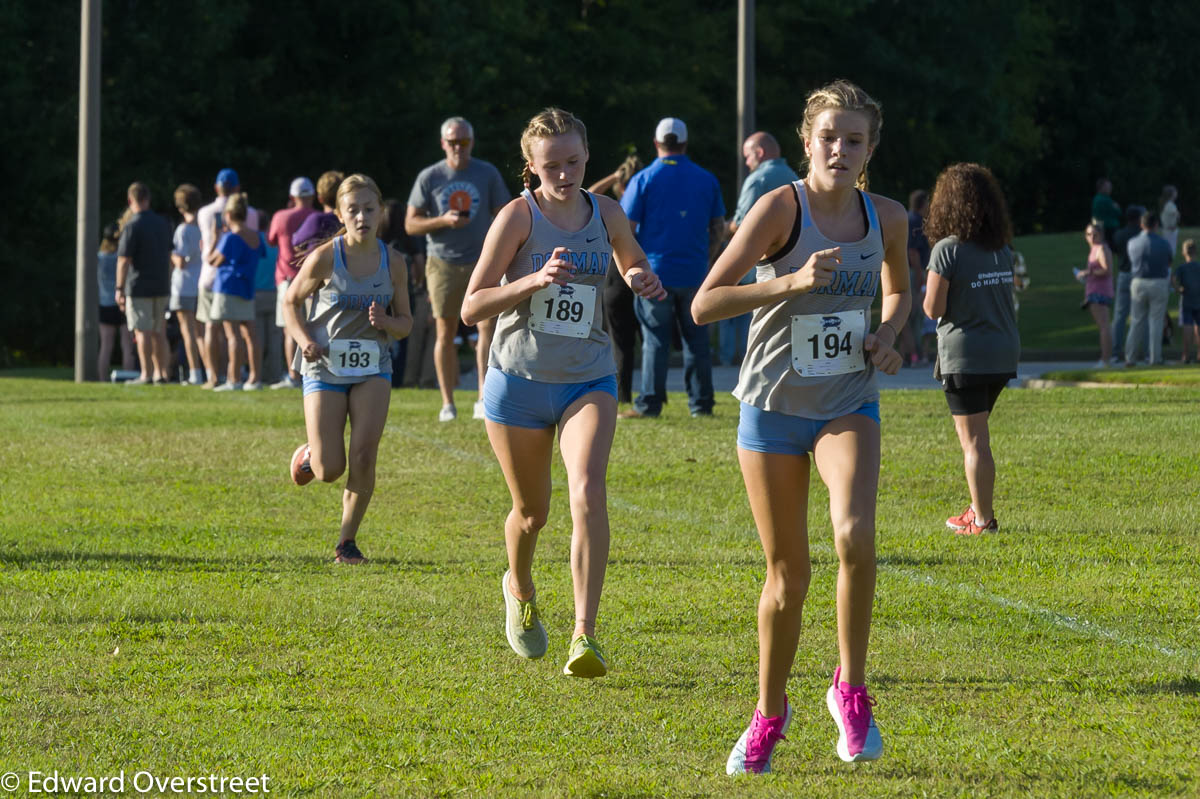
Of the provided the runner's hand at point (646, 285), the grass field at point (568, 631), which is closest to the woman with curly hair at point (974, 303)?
the grass field at point (568, 631)

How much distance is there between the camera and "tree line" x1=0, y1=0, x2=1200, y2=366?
36344mm

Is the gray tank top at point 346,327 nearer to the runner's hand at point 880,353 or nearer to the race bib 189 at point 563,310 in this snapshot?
the race bib 189 at point 563,310

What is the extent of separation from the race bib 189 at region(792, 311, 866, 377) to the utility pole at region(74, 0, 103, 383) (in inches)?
747

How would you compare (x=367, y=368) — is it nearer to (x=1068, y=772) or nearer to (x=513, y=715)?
(x=513, y=715)

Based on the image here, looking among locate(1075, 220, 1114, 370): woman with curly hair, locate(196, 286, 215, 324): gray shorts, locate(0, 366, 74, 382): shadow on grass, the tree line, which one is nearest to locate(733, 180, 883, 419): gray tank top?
locate(196, 286, 215, 324): gray shorts

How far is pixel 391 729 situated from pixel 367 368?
11.6ft

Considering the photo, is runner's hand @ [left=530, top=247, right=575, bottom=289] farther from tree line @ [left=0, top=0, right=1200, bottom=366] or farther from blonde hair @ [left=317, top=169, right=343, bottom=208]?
tree line @ [left=0, top=0, right=1200, bottom=366]

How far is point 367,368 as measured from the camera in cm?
899

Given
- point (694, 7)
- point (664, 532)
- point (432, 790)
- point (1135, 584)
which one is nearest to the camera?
point (432, 790)

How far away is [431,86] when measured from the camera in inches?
1534

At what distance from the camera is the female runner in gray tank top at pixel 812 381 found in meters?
5.22

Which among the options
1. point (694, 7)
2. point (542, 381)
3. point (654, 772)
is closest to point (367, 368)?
point (542, 381)

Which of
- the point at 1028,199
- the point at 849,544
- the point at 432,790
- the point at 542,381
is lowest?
the point at 432,790

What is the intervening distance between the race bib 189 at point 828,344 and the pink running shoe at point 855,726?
919 millimetres
